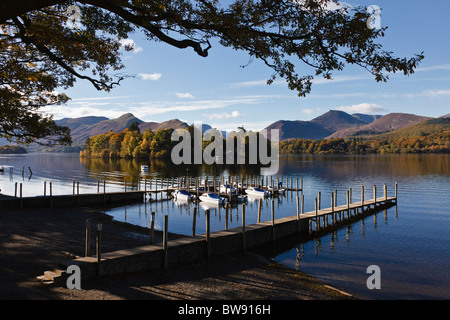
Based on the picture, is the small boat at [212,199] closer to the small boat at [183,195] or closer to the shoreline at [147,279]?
the small boat at [183,195]

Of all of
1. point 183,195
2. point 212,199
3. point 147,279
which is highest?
point 147,279

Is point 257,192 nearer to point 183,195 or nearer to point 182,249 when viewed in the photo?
point 183,195

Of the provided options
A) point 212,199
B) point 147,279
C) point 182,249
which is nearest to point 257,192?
point 212,199

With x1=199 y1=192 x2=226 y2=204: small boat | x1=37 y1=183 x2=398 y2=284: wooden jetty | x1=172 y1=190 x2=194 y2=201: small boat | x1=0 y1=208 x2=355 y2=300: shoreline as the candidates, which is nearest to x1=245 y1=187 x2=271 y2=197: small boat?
x1=199 y1=192 x2=226 y2=204: small boat

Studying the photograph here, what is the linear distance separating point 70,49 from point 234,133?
143 metres

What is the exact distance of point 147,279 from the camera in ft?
38.7

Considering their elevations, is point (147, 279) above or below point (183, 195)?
above

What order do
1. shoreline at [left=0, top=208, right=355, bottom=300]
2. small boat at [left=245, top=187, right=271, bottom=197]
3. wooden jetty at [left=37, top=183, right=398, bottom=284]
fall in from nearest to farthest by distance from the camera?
shoreline at [left=0, top=208, right=355, bottom=300], wooden jetty at [left=37, top=183, right=398, bottom=284], small boat at [left=245, top=187, right=271, bottom=197]

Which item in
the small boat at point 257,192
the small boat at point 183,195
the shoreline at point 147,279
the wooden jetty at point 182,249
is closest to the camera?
the shoreline at point 147,279

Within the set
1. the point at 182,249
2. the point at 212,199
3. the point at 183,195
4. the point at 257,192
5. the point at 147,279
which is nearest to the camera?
the point at 147,279

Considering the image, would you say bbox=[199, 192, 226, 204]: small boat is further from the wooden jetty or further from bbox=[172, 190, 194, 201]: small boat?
the wooden jetty

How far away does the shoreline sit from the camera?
9930 millimetres

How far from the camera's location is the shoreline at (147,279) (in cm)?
993

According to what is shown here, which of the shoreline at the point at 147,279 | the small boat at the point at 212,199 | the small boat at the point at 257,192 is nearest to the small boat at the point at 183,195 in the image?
the small boat at the point at 212,199
